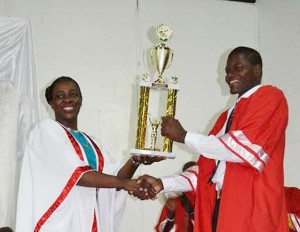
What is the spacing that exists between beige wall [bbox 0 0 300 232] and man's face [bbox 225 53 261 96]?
2393 millimetres

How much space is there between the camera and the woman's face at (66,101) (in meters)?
3.07

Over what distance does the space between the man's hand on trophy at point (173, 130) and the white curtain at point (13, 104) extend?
1.99 m

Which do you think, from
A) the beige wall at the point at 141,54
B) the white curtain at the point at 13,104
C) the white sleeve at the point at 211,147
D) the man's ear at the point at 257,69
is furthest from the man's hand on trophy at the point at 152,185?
the beige wall at the point at 141,54

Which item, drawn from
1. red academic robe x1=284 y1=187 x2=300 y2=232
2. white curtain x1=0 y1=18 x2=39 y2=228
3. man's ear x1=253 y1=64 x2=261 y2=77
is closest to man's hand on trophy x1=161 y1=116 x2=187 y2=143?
man's ear x1=253 y1=64 x2=261 y2=77

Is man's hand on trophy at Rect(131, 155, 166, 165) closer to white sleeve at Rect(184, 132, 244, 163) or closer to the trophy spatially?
the trophy

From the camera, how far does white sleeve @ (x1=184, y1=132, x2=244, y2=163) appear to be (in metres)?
2.56

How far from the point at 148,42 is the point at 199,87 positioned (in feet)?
2.52

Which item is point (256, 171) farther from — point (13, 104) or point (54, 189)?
point (13, 104)

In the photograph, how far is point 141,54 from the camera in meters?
5.42

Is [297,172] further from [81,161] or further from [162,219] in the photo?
[81,161]

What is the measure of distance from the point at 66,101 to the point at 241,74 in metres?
1.07

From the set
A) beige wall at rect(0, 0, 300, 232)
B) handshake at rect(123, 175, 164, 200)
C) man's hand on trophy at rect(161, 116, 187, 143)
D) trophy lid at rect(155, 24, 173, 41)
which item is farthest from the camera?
beige wall at rect(0, 0, 300, 232)

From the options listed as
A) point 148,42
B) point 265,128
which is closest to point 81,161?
point 265,128

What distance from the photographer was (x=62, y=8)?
209 inches
